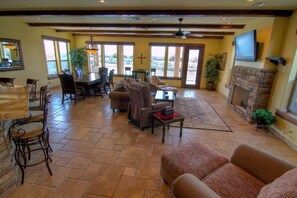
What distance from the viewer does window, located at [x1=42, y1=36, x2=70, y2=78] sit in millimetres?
7191

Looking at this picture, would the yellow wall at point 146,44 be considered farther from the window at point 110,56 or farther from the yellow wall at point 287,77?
the yellow wall at point 287,77

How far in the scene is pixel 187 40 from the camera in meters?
8.04

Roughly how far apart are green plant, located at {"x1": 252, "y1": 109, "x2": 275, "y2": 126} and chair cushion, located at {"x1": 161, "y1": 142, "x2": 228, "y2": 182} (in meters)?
2.57

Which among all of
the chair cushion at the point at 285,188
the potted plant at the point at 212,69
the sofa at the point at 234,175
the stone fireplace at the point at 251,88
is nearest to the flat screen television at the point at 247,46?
the stone fireplace at the point at 251,88

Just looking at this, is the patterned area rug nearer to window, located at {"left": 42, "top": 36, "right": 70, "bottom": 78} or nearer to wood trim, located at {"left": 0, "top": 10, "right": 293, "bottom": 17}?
wood trim, located at {"left": 0, "top": 10, "right": 293, "bottom": 17}

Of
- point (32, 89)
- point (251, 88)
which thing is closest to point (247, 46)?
point (251, 88)

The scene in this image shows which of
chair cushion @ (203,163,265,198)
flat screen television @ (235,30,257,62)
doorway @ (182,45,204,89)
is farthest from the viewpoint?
doorway @ (182,45,204,89)

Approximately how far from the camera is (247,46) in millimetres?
4371

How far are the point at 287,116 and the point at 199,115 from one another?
6.27 feet

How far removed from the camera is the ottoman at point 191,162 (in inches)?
65.8

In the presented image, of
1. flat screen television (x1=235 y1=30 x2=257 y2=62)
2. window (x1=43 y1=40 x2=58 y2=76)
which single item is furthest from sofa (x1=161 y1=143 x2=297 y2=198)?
window (x1=43 y1=40 x2=58 y2=76)

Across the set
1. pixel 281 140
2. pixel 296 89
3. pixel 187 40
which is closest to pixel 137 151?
pixel 281 140

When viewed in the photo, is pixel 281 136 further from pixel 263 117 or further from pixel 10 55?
pixel 10 55

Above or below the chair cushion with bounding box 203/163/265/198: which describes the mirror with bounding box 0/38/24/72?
above
